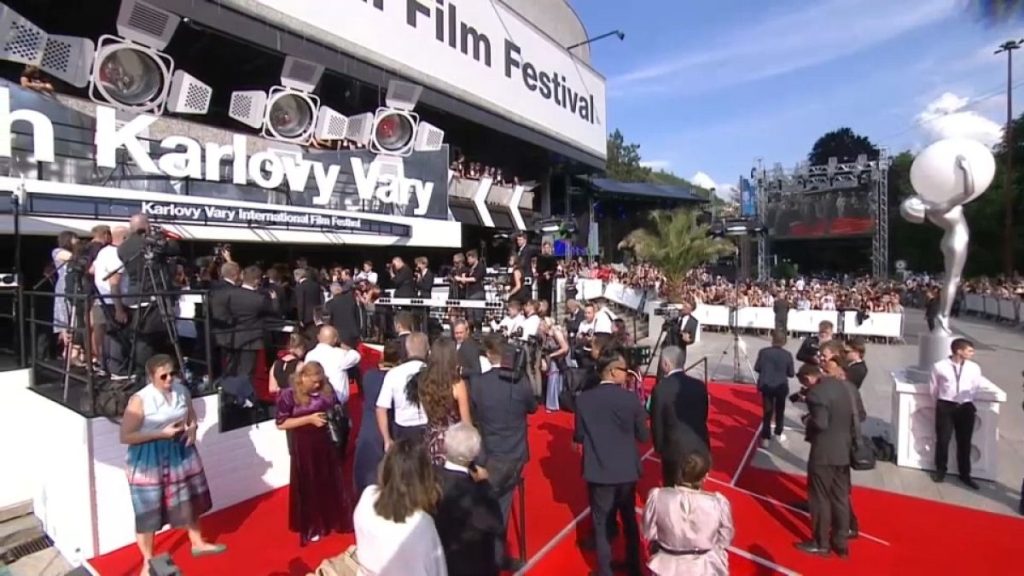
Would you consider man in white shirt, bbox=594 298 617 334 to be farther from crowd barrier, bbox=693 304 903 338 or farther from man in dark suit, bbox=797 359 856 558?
crowd barrier, bbox=693 304 903 338

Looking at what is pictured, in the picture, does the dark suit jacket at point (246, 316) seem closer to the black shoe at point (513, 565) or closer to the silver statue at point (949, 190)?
the black shoe at point (513, 565)

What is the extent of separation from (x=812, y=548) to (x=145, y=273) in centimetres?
658

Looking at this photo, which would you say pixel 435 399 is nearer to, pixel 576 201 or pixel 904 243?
pixel 576 201

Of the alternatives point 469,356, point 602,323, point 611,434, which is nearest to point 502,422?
point 611,434

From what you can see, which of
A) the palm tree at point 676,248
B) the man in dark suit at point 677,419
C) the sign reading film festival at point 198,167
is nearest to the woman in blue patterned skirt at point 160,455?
the man in dark suit at point 677,419

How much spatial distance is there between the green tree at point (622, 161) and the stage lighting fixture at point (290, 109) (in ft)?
128

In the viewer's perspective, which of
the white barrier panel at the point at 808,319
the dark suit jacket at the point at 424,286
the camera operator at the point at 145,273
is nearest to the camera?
the camera operator at the point at 145,273

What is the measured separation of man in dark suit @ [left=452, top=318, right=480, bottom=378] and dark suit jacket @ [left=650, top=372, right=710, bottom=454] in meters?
1.95

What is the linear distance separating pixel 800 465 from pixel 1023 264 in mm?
40720

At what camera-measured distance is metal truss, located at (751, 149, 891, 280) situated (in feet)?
114

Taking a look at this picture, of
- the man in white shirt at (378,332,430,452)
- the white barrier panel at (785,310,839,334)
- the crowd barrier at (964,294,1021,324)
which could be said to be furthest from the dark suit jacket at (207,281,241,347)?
the crowd barrier at (964,294,1021,324)

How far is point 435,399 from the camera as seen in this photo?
13.4ft

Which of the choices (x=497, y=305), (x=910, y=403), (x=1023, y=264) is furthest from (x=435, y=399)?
(x=1023, y=264)

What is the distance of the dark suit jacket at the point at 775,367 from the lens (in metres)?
7.51
